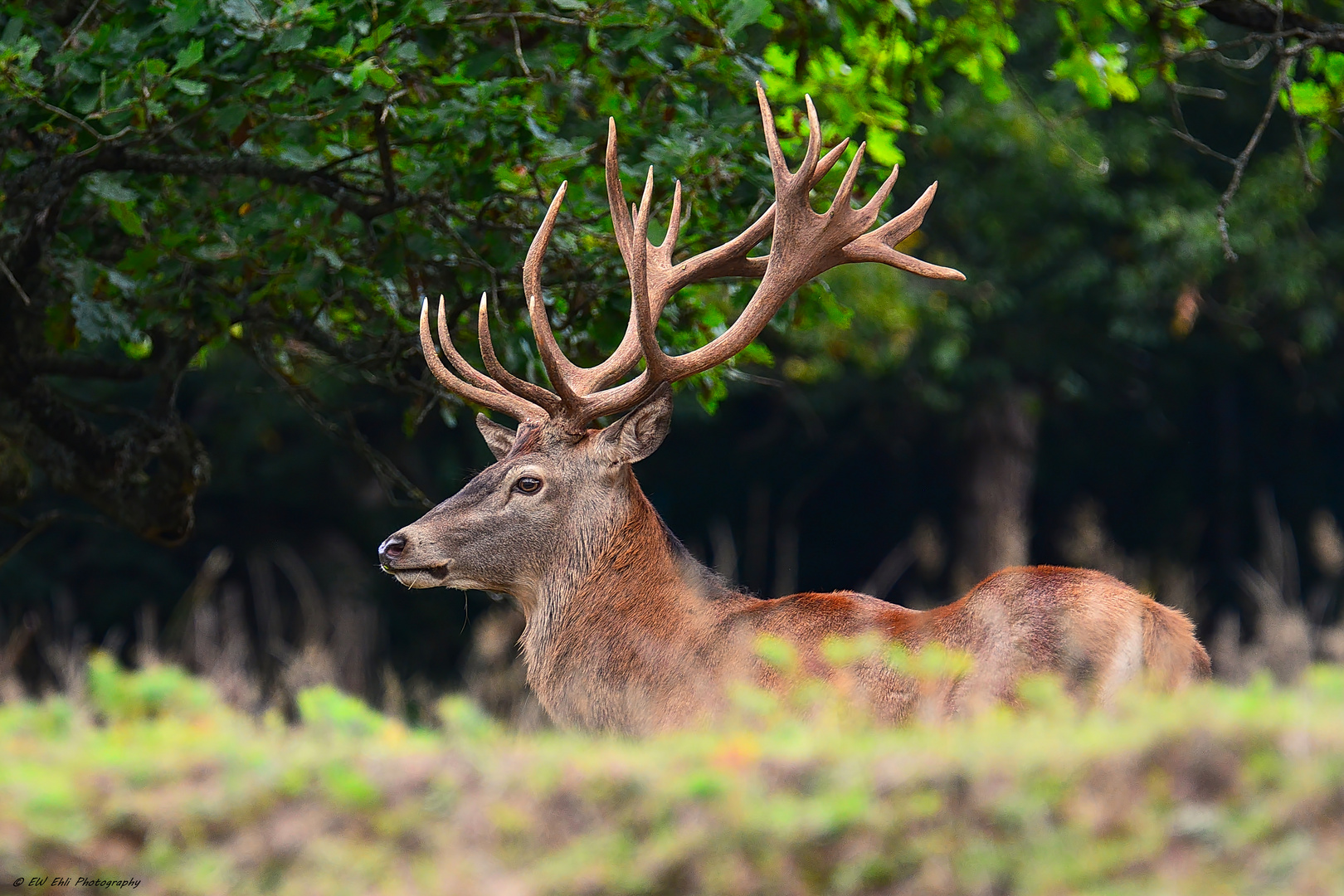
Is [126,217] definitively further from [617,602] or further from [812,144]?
[812,144]

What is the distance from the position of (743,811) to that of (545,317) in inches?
131

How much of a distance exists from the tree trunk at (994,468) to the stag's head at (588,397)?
12090 mm

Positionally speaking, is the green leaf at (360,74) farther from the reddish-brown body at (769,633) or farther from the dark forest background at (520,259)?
the reddish-brown body at (769,633)

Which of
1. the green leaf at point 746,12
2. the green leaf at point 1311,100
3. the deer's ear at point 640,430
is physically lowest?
the green leaf at point 1311,100

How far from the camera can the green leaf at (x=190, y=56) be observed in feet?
16.7

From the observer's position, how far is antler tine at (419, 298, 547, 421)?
5645 millimetres

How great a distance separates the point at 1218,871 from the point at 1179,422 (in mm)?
18849

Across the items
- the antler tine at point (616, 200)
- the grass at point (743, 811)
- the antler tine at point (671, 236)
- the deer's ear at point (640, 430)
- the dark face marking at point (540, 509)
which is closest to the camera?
the grass at point (743, 811)

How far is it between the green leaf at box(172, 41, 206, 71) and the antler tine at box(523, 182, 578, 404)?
4.33 ft

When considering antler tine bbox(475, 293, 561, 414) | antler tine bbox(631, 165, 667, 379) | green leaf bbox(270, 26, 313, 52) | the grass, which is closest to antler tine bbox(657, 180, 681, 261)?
antler tine bbox(631, 165, 667, 379)

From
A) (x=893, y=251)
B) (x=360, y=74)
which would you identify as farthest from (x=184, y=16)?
(x=893, y=251)

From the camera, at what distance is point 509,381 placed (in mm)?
5707

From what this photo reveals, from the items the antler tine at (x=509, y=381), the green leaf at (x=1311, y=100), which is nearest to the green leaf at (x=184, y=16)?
the antler tine at (x=509, y=381)

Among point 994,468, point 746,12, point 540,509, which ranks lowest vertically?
point 994,468
